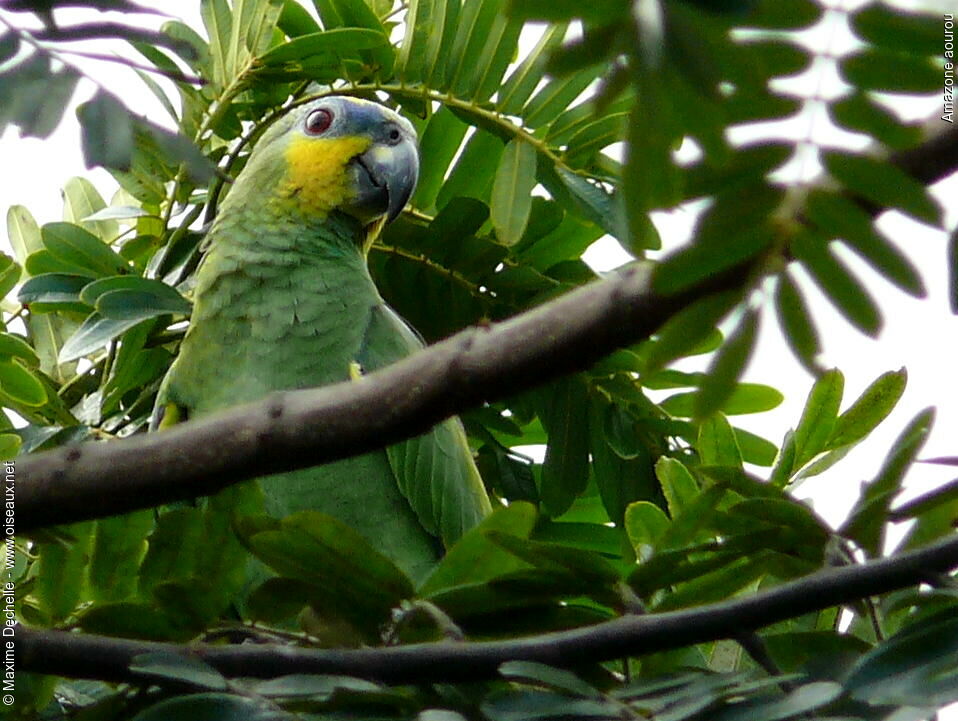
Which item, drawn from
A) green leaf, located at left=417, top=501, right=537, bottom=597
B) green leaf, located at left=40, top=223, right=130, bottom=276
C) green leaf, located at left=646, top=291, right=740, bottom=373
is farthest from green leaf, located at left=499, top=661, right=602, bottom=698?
green leaf, located at left=40, top=223, right=130, bottom=276

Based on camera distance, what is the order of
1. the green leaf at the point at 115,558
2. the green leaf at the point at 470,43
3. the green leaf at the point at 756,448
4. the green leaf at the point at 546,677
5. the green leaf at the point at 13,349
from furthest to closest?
the green leaf at the point at 756,448 < the green leaf at the point at 470,43 < the green leaf at the point at 13,349 < the green leaf at the point at 115,558 < the green leaf at the point at 546,677

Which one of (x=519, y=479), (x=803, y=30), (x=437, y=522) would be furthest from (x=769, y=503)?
(x=519, y=479)

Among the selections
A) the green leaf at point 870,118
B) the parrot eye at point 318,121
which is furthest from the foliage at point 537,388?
the parrot eye at point 318,121

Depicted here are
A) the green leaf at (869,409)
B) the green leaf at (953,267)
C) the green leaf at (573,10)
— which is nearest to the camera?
the green leaf at (573,10)

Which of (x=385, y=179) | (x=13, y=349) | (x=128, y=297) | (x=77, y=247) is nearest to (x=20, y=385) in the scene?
(x=13, y=349)

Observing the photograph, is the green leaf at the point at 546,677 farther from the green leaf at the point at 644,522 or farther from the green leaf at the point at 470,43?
the green leaf at the point at 470,43

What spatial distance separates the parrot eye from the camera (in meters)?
2.21

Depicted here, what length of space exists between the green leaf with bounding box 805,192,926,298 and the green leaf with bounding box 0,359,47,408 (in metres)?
1.19

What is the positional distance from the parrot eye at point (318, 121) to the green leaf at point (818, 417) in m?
1.12

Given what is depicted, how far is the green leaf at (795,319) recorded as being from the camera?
588 mm

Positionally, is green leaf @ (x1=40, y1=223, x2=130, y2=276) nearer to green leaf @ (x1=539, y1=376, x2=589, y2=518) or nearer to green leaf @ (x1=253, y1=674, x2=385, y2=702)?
green leaf @ (x1=539, y1=376, x2=589, y2=518)

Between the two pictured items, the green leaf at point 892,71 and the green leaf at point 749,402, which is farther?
the green leaf at point 749,402

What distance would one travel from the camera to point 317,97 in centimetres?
198

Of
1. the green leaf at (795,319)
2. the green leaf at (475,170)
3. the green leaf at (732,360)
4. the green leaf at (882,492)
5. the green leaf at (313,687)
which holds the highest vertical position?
the green leaf at (795,319)
